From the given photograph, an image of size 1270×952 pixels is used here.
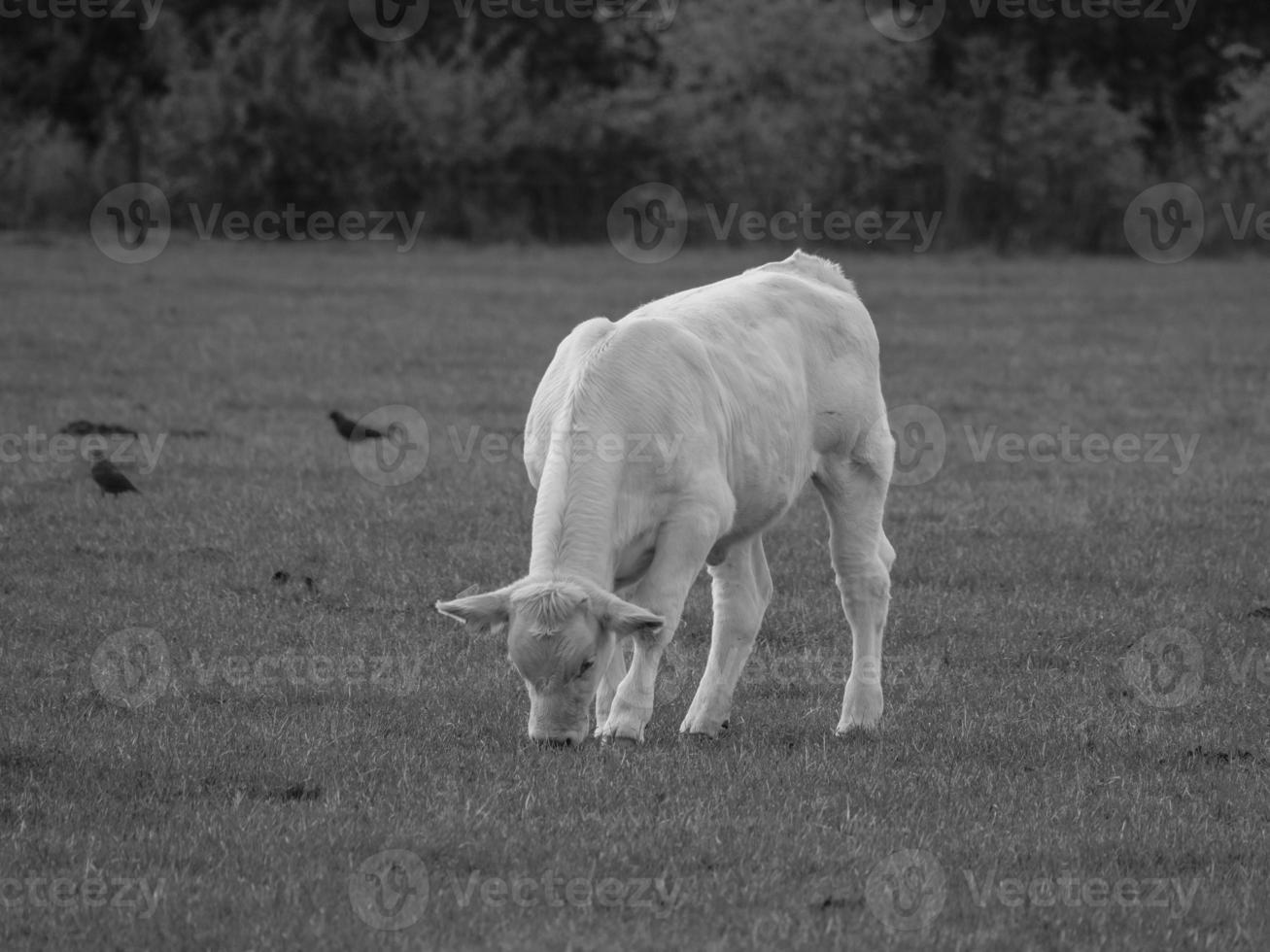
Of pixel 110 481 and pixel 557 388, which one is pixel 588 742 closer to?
pixel 557 388

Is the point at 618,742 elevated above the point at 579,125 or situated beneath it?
Result: elevated above

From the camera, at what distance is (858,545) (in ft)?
27.5

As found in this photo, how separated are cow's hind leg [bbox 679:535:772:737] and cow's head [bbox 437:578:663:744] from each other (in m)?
1.08

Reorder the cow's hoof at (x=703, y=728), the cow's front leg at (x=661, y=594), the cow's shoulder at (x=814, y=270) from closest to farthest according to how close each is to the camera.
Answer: the cow's front leg at (x=661, y=594)
the cow's hoof at (x=703, y=728)
the cow's shoulder at (x=814, y=270)

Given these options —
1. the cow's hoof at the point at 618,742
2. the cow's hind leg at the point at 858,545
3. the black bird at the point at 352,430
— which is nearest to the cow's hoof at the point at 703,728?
the cow's hoof at the point at 618,742

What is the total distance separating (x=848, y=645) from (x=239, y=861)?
4493 mm

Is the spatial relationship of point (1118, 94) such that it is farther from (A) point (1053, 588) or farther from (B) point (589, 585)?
(B) point (589, 585)

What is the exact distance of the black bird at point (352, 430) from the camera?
1542 cm

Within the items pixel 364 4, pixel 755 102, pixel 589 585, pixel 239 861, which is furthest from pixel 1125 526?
pixel 364 4

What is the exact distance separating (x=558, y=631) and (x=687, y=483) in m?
1.02

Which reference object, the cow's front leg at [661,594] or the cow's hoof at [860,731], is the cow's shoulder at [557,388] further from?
the cow's hoof at [860,731]

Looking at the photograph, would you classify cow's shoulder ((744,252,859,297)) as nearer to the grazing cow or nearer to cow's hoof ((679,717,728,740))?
the grazing cow

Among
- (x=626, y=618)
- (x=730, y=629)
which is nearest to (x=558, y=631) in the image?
(x=626, y=618)

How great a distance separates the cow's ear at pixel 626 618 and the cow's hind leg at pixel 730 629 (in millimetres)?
1193
